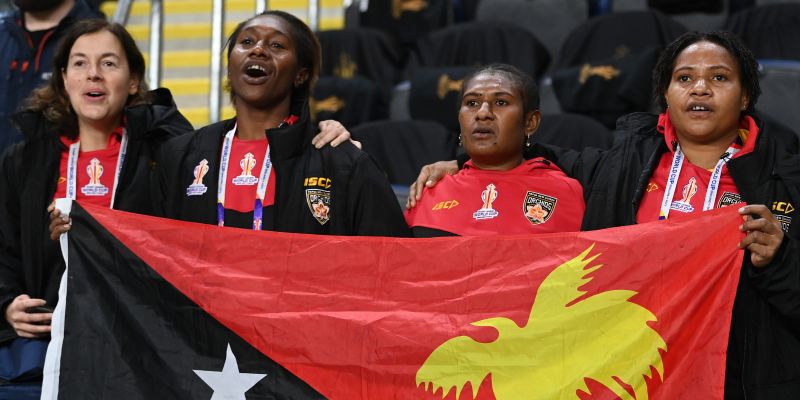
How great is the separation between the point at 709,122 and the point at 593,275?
1.91 feet

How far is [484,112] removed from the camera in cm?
349

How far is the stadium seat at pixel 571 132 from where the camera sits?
5.08 m

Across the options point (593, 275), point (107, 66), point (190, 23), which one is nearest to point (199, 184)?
point (107, 66)

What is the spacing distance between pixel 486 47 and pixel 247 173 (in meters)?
3.05

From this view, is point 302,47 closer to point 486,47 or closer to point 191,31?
point 486,47

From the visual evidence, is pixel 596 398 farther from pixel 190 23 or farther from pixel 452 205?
pixel 190 23

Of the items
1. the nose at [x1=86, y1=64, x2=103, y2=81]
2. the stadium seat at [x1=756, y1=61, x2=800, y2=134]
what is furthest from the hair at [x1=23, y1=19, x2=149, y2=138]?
the stadium seat at [x1=756, y1=61, x2=800, y2=134]

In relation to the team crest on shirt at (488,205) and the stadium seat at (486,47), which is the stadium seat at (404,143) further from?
the team crest on shirt at (488,205)

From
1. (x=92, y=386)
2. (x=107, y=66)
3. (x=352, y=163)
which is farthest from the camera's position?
(x=107, y=66)

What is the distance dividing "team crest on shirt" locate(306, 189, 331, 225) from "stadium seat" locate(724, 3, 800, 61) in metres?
3.17

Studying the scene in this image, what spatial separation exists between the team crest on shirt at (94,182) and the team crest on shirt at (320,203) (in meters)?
0.73

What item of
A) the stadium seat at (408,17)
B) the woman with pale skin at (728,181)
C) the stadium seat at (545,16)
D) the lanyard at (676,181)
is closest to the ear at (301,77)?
the woman with pale skin at (728,181)

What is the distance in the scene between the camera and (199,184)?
11.3ft

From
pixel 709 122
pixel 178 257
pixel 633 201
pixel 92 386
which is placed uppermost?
pixel 709 122
